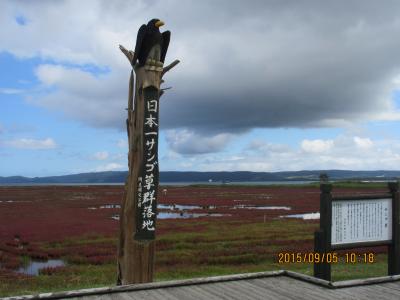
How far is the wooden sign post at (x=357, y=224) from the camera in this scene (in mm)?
8484

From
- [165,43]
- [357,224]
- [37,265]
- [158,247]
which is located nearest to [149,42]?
[165,43]

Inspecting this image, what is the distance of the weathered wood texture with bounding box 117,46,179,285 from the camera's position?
7687 millimetres

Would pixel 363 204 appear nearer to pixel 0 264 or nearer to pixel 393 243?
pixel 393 243

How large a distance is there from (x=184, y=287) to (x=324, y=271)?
2646 mm

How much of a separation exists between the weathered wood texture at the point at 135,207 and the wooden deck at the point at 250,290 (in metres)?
0.37

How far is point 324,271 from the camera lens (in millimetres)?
8500

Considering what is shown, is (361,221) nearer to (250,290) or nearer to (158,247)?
(250,290)

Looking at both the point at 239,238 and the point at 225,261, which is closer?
the point at 225,261

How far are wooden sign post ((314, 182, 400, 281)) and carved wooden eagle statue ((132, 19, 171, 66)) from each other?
374 centimetres

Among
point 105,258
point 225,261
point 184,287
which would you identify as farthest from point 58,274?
point 184,287

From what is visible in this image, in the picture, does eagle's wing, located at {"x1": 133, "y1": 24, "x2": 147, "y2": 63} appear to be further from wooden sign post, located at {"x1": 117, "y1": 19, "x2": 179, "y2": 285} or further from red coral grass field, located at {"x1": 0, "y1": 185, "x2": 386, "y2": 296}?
red coral grass field, located at {"x1": 0, "y1": 185, "x2": 386, "y2": 296}

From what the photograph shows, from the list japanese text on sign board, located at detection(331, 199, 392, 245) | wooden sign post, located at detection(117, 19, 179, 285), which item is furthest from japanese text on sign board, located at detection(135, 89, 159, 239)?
japanese text on sign board, located at detection(331, 199, 392, 245)

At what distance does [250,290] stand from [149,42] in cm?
425
